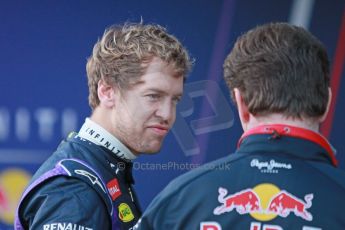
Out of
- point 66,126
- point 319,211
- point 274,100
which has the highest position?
point 274,100

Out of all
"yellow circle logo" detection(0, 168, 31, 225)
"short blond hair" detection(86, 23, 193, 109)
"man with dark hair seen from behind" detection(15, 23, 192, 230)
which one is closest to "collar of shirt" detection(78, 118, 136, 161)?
"man with dark hair seen from behind" detection(15, 23, 192, 230)

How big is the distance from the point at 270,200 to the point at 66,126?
2379 mm

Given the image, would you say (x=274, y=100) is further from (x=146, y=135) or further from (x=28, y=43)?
(x=28, y=43)

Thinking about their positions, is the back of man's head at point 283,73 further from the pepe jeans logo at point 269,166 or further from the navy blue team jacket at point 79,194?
the navy blue team jacket at point 79,194

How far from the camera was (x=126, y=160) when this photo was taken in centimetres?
198

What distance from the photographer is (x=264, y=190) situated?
1.26 meters

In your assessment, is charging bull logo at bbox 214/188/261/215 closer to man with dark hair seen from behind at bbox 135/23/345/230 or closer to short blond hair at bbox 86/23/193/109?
man with dark hair seen from behind at bbox 135/23/345/230

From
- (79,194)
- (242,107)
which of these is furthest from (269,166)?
(79,194)

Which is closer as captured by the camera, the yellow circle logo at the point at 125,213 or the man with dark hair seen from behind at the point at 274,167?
the man with dark hair seen from behind at the point at 274,167

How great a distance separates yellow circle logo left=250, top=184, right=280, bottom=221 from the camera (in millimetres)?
1246

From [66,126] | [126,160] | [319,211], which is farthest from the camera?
[66,126]

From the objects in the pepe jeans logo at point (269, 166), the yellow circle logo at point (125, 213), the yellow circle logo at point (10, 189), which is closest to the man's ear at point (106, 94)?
the yellow circle logo at point (125, 213)

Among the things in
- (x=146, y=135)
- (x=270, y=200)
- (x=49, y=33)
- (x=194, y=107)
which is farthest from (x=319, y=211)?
(x=49, y=33)

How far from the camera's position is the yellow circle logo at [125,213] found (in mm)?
1797
